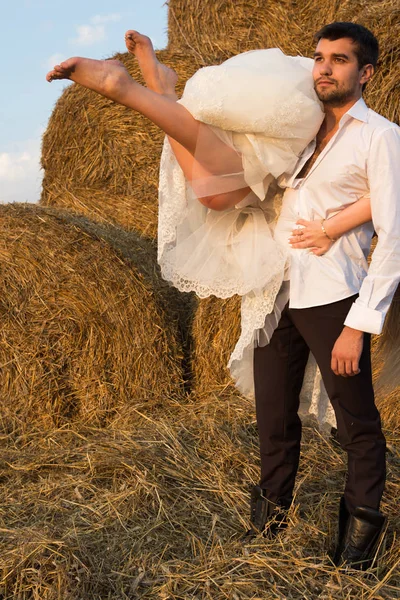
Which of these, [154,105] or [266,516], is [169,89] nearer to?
[154,105]

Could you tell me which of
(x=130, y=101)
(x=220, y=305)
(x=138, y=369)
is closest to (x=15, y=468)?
(x=138, y=369)

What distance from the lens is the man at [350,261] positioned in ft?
5.66

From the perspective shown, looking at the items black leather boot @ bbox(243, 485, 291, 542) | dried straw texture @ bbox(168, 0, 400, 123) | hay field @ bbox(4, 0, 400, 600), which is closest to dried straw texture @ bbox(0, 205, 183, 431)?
hay field @ bbox(4, 0, 400, 600)

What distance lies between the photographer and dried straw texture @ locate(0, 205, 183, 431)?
3133mm

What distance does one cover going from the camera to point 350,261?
184 cm

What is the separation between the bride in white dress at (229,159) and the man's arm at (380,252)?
16 cm

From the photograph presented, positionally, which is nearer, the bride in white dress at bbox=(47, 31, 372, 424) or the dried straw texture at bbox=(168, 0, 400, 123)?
the bride in white dress at bbox=(47, 31, 372, 424)

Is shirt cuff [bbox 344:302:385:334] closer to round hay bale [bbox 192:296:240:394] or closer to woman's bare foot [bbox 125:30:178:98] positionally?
woman's bare foot [bbox 125:30:178:98]

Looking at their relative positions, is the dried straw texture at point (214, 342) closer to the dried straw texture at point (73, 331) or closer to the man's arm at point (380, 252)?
the dried straw texture at point (73, 331)

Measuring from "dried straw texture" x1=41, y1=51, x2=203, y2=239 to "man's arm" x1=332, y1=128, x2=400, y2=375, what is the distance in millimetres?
2240

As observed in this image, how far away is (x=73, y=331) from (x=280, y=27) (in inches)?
71.5

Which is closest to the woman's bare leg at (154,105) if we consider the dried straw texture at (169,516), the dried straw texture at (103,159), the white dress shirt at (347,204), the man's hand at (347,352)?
the white dress shirt at (347,204)

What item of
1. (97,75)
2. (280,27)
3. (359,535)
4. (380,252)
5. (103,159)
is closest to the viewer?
(97,75)

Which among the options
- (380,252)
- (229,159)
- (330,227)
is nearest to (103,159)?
(229,159)
